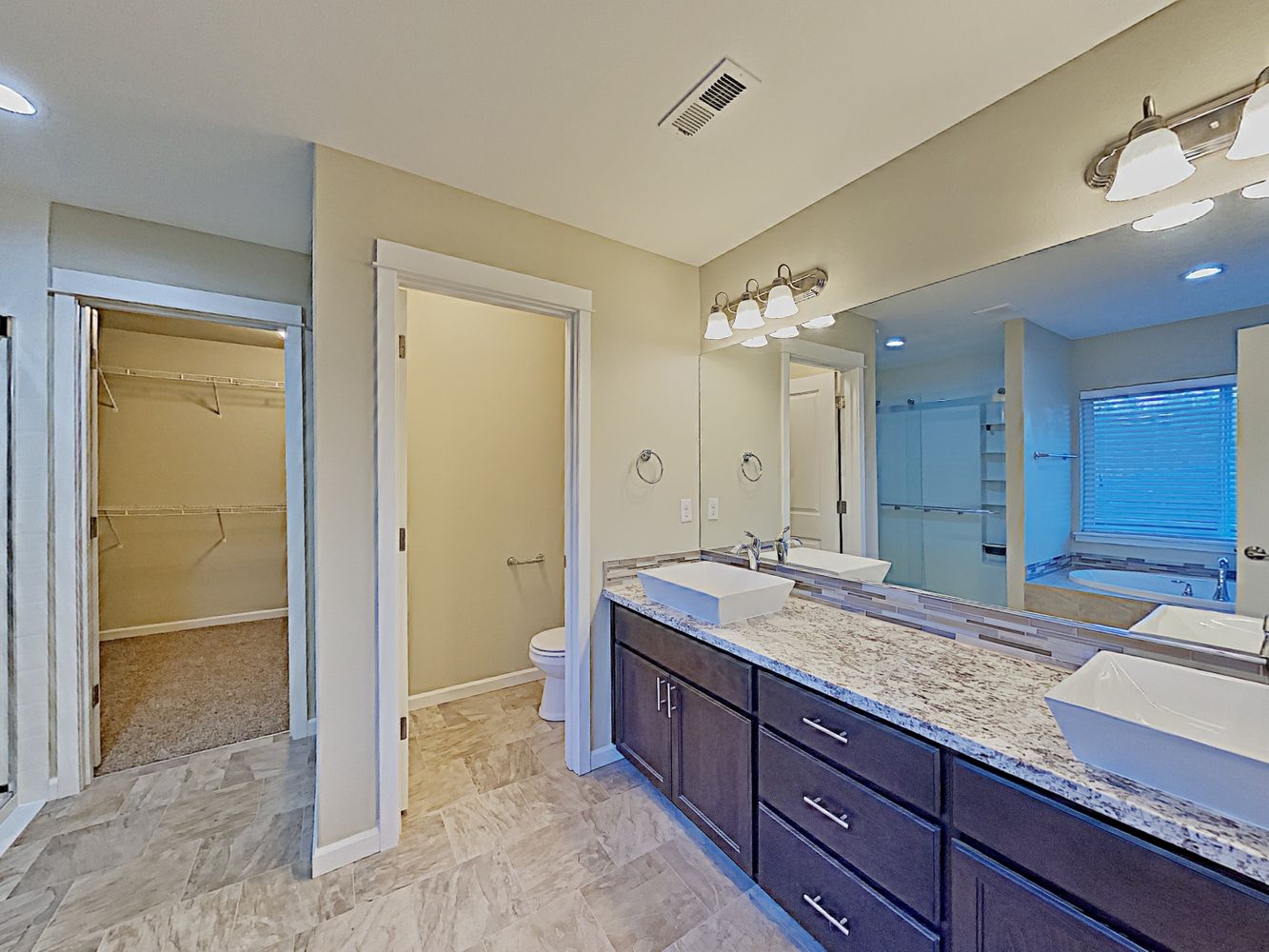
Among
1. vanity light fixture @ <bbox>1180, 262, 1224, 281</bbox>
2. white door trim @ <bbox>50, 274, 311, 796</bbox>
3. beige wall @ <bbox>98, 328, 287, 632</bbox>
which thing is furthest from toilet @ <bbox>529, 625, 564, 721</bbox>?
beige wall @ <bbox>98, 328, 287, 632</bbox>

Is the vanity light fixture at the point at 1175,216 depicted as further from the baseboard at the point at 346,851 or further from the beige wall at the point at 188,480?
the beige wall at the point at 188,480

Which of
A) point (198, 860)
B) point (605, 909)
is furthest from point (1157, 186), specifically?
point (198, 860)

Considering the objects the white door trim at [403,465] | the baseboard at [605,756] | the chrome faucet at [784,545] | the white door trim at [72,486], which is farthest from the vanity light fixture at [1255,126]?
the white door trim at [72,486]

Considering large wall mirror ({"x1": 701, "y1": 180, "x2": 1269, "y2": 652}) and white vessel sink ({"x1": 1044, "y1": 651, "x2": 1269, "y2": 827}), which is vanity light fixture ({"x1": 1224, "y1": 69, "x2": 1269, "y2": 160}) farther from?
white vessel sink ({"x1": 1044, "y1": 651, "x2": 1269, "y2": 827})

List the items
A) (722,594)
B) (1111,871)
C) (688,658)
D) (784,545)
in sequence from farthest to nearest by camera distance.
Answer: (784,545), (722,594), (688,658), (1111,871)

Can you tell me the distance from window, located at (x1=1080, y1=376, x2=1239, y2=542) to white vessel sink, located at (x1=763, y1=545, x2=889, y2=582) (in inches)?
25.6

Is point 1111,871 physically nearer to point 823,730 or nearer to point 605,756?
point 823,730

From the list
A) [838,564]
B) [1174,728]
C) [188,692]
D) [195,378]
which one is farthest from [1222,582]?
[195,378]

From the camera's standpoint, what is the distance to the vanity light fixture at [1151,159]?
3.75 feet

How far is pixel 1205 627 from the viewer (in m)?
1.19

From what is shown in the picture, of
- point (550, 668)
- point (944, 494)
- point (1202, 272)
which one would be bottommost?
point (550, 668)

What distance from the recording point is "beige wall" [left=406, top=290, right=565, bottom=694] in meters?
2.94

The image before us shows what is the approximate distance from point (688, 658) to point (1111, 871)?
45.4 inches

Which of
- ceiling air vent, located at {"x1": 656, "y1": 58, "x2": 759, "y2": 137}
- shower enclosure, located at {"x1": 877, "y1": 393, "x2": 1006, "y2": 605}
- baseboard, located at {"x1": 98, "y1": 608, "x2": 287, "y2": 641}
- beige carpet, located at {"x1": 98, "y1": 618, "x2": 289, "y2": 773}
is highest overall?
ceiling air vent, located at {"x1": 656, "y1": 58, "x2": 759, "y2": 137}
